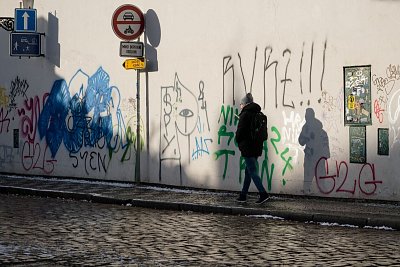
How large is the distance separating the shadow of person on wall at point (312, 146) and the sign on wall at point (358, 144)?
1.60 ft

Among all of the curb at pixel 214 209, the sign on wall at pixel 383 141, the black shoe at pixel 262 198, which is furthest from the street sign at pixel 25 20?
the sign on wall at pixel 383 141

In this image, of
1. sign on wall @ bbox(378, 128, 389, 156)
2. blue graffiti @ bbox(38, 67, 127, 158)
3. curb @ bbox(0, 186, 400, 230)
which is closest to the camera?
curb @ bbox(0, 186, 400, 230)

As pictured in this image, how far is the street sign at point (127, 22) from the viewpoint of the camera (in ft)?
54.5

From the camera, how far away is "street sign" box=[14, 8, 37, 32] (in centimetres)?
1922

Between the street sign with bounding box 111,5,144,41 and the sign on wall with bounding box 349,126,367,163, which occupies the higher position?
the street sign with bounding box 111,5,144,41

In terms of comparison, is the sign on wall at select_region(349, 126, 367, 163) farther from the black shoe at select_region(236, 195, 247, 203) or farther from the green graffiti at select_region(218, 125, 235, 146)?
the green graffiti at select_region(218, 125, 235, 146)

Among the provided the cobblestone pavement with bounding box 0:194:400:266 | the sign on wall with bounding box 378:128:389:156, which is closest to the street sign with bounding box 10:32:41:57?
the cobblestone pavement with bounding box 0:194:400:266

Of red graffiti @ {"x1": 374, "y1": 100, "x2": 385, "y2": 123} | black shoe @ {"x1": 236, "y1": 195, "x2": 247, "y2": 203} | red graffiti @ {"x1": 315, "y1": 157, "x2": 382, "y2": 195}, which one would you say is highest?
red graffiti @ {"x1": 374, "y1": 100, "x2": 385, "y2": 123}

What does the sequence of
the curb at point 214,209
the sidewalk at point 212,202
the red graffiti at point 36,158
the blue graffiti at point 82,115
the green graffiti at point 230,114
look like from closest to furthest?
the curb at point 214,209, the sidewalk at point 212,202, the green graffiti at point 230,114, the blue graffiti at point 82,115, the red graffiti at point 36,158

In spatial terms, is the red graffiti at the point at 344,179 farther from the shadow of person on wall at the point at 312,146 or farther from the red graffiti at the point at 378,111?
the red graffiti at the point at 378,111

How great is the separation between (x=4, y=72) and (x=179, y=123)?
654 cm

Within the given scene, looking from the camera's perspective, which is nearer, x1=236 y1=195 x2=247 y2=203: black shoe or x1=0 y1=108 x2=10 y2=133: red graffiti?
x1=236 y1=195 x2=247 y2=203: black shoe

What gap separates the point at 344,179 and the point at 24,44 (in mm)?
8967

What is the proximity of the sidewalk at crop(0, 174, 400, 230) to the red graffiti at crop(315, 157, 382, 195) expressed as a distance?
19 centimetres
